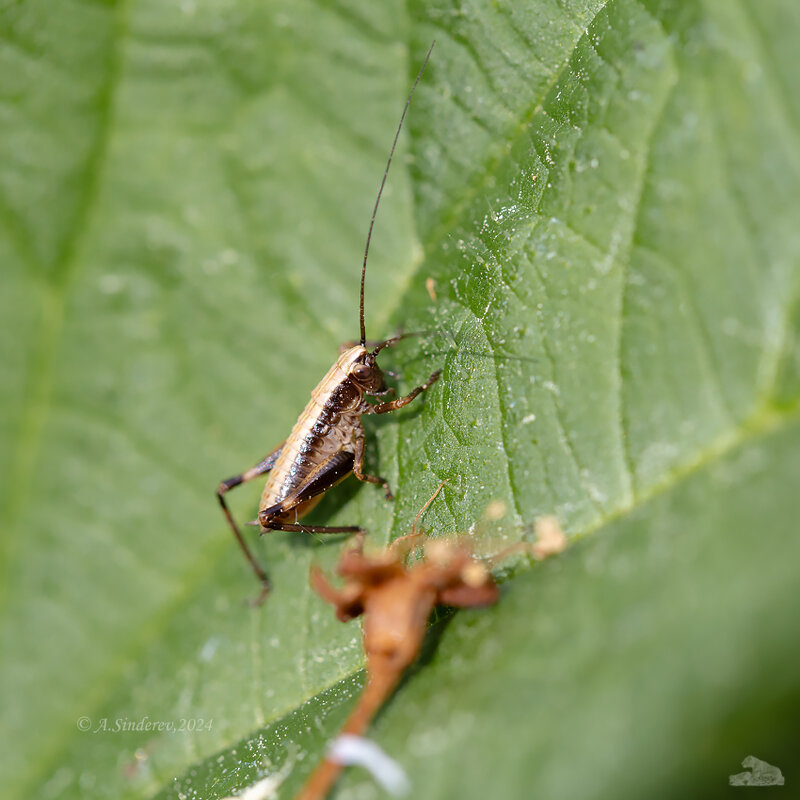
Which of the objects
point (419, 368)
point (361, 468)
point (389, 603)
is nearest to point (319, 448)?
point (361, 468)

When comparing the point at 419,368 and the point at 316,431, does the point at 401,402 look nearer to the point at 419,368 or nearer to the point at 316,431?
the point at 419,368

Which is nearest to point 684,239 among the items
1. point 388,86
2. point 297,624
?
point 388,86

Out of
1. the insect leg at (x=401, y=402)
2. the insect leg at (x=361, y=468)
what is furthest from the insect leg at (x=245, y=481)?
the insect leg at (x=401, y=402)

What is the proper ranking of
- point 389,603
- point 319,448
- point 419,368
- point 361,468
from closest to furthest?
point 389,603
point 419,368
point 361,468
point 319,448

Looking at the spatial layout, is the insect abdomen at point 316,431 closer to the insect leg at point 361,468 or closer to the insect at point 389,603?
the insect leg at point 361,468

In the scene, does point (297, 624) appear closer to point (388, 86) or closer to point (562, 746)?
point (562, 746)

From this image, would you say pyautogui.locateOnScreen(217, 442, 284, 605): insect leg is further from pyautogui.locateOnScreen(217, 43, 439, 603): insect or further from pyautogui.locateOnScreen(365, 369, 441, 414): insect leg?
pyautogui.locateOnScreen(365, 369, 441, 414): insect leg

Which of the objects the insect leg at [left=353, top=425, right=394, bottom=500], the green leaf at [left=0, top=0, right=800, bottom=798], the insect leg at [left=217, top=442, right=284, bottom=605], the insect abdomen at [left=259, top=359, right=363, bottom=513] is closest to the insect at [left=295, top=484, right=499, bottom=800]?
the green leaf at [left=0, top=0, right=800, bottom=798]
